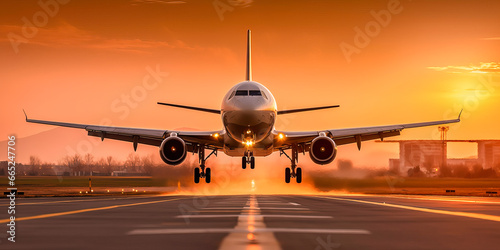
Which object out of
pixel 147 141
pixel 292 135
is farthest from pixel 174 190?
pixel 292 135

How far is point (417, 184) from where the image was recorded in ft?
408

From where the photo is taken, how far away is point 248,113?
35.5 metres

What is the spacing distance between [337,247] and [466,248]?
7.53ft

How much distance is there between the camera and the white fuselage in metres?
35.7

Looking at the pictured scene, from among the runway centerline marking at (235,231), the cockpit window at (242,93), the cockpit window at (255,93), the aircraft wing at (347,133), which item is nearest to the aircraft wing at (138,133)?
the aircraft wing at (347,133)

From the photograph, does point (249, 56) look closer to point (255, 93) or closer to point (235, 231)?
point (255, 93)

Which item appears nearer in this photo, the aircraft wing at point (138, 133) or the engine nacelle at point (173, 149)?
the engine nacelle at point (173, 149)

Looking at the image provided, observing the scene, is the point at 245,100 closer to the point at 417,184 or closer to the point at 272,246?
the point at 272,246

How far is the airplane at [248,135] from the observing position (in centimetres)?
3628

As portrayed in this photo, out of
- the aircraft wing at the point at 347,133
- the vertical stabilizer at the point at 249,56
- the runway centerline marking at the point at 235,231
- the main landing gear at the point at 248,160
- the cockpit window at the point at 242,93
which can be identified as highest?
the vertical stabilizer at the point at 249,56

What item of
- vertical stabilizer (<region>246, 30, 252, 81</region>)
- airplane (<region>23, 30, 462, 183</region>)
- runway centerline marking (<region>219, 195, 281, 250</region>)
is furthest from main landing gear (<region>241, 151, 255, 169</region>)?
runway centerline marking (<region>219, 195, 281, 250</region>)

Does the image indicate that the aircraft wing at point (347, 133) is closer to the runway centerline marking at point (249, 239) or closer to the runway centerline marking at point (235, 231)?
the runway centerline marking at point (249, 239)

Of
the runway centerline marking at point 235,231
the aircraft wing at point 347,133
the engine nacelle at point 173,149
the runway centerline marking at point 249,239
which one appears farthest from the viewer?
the aircraft wing at point 347,133

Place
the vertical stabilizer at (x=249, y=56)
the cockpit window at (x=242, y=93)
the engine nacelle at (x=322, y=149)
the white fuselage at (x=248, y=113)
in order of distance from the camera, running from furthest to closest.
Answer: the vertical stabilizer at (x=249, y=56) < the engine nacelle at (x=322, y=149) < the cockpit window at (x=242, y=93) < the white fuselage at (x=248, y=113)
